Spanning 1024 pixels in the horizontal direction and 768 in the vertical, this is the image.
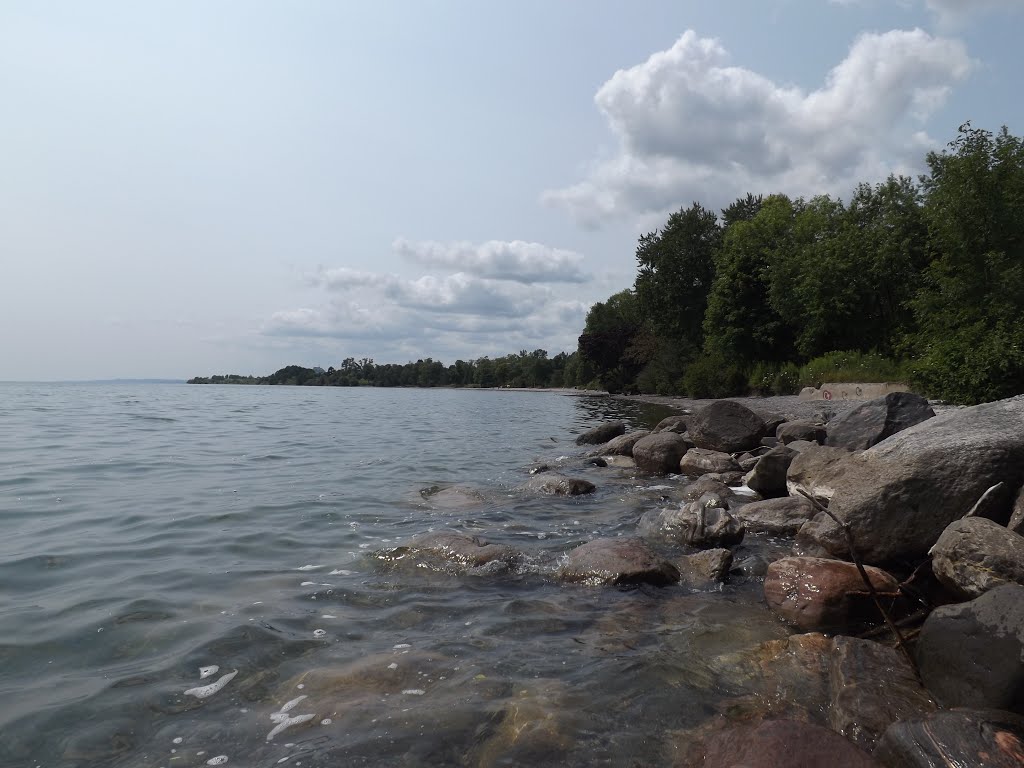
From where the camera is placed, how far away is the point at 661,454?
13.6m

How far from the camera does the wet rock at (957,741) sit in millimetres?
2873

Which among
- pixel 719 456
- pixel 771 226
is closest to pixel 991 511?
pixel 719 456

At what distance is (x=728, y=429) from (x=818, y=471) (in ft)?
20.2

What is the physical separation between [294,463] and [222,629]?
997 centimetres

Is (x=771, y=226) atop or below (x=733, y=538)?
atop

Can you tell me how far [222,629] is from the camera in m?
4.93

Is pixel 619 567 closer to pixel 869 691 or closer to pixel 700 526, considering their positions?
pixel 700 526

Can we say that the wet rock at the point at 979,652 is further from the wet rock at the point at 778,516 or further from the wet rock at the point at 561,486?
the wet rock at the point at 561,486

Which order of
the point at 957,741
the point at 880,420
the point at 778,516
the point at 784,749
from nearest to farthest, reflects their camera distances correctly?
1. the point at 957,741
2. the point at 784,749
3. the point at 778,516
4. the point at 880,420

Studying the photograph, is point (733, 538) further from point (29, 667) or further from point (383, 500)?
point (29, 667)

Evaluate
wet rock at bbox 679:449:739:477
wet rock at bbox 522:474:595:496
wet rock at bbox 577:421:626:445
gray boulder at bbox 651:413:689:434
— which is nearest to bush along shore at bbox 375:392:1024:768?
wet rock at bbox 522:474:595:496

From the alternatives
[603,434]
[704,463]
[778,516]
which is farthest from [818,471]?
[603,434]

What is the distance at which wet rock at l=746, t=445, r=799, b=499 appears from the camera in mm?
9828

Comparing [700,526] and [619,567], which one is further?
[700,526]
